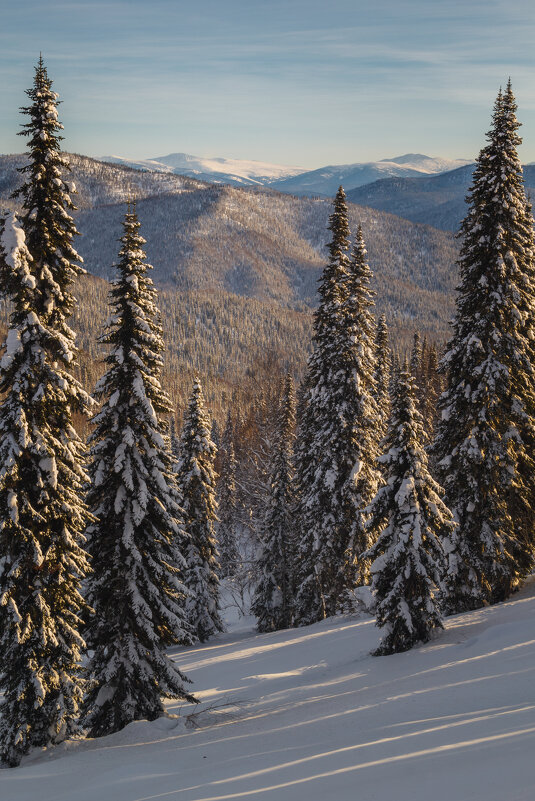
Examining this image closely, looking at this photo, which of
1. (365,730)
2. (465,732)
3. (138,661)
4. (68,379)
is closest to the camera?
(465,732)

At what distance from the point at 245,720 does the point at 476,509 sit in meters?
9.87

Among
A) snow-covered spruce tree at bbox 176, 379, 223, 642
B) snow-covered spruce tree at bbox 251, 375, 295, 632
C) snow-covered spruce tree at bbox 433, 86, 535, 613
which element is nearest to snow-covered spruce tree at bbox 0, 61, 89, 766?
snow-covered spruce tree at bbox 433, 86, 535, 613

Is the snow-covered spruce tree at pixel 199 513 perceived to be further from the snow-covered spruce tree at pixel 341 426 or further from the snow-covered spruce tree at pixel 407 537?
the snow-covered spruce tree at pixel 407 537

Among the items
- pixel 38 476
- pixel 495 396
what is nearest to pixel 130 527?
pixel 38 476

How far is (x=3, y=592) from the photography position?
12320mm

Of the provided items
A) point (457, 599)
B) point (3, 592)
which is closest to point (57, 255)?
point (3, 592)

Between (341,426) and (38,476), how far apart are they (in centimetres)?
1452

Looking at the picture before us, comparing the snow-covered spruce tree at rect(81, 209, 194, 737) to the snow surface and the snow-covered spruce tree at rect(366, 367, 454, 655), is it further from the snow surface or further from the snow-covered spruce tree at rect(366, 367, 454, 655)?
the snow-covered spruce tree at rect(366, 367, 454, 655)

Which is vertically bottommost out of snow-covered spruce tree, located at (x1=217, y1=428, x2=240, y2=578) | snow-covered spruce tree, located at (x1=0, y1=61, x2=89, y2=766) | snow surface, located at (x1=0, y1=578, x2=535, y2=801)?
snow-covered spruce tree, located at (x1=217, y1=428, x2=240, y2=578)

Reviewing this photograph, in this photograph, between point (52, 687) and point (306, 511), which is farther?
point (306, 511)

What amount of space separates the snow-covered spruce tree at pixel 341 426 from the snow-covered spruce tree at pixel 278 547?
6.78 meters

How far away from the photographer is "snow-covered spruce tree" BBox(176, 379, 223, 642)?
31391mm

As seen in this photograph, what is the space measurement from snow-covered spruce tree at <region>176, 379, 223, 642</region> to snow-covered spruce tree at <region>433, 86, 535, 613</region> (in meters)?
16.5

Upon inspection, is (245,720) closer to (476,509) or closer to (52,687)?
(52,687)
